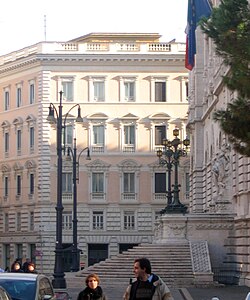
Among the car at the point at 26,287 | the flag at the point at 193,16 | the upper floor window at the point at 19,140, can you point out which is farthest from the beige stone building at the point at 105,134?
the car at the point at 26,287

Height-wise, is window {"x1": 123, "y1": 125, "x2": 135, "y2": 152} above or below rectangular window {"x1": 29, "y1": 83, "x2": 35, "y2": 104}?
below

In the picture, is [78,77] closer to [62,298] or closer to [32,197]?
[32,197]

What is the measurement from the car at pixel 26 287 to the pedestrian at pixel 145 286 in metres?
4.39

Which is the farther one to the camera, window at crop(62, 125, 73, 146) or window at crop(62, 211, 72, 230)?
window at crop(62, 125, 73, 146)

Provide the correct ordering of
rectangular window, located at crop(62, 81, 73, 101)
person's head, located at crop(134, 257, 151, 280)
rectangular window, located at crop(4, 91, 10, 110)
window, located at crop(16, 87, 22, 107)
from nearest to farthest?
person's head, located at crop(134, 257, 151, 280) → rectangular window, located at crop(62, 81, 73, 101) → window, located at crop(16, 87, 22, 107) → rectangular window, located at crop(4, 91, 10, 110)

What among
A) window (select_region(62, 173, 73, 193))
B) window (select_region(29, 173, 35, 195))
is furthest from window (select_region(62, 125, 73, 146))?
window (select_region(29, 173, 35, 195))

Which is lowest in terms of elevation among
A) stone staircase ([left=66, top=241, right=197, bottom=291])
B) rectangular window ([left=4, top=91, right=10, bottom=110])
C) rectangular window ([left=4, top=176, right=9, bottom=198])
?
stone staircase ([left=66, top=241, right=197, bottom=291])

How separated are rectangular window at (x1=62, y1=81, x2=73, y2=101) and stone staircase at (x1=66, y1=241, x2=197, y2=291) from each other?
32.9 metres

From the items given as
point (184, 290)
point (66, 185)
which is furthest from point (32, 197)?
point (184, 290)

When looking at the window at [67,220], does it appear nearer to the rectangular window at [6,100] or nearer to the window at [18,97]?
the window at [18,97]

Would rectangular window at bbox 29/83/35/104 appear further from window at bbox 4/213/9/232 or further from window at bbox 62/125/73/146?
window at bbox 4/213/9/232

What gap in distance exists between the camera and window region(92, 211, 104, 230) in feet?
263

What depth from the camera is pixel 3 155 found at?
284ft

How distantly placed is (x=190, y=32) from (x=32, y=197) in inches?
996
